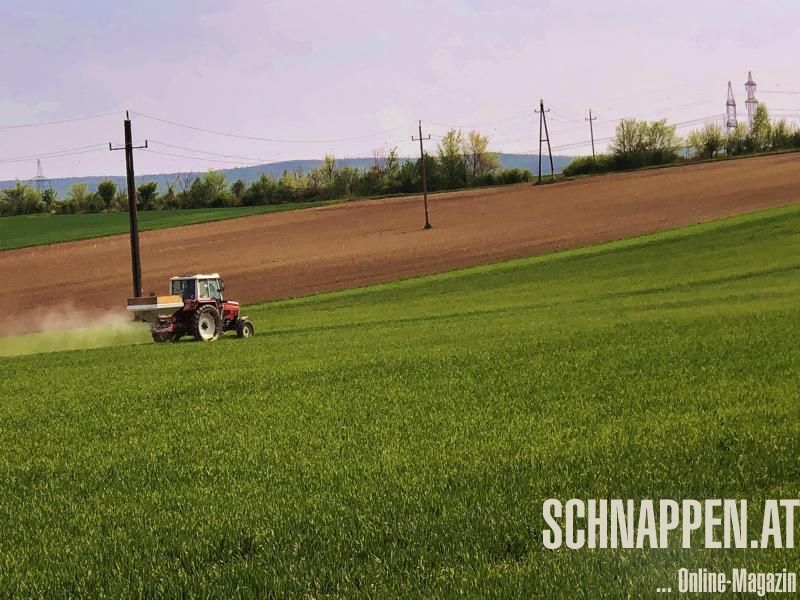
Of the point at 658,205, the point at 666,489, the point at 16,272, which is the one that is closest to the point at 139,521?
the point at 666,489

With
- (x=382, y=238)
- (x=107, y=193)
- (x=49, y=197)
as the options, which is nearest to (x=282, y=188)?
(x=107, y=193)

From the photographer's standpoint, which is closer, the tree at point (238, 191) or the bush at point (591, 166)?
the bush at point (591, 166)

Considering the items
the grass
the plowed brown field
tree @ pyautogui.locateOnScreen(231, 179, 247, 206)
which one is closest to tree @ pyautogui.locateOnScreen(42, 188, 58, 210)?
tree @ pyautogui.locateOnScreen(231, 179, 247, 206)

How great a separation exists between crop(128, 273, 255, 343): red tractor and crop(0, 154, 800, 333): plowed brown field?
17104 millimetres

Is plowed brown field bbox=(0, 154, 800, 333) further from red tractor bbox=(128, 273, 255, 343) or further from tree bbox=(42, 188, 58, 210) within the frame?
tree bbox=(42, 188, 58, 210)

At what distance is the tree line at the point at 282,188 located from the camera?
12450 centimetres

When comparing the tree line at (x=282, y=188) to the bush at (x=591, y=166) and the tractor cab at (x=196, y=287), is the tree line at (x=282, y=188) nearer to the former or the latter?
the bush at (x=591, y=166)

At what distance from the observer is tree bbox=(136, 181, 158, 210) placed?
13300 cm

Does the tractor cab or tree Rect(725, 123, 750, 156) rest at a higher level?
tree Rect(725, 123, 750, 156)

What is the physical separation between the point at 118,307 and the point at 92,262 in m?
22.8

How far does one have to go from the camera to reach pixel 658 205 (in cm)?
7144

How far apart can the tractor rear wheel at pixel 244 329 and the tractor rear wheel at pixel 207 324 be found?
0.69m

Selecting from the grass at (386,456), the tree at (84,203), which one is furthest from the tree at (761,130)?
the grass at (386,456)

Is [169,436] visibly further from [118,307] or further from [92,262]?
[92,262]
